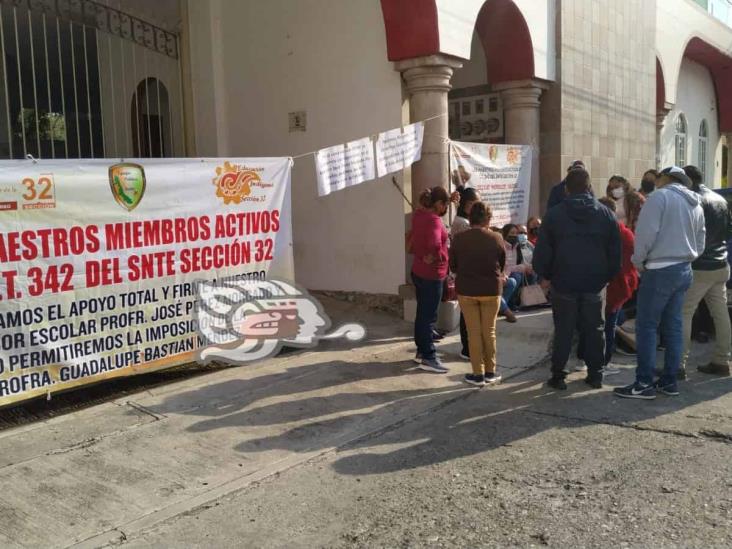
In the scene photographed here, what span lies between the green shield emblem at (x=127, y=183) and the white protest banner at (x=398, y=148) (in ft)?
8.74

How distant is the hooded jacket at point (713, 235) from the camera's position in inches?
241

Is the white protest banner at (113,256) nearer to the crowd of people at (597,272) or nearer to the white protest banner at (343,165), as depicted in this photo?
the white protest banner at (343,165)

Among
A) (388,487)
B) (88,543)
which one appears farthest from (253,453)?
(88,543)

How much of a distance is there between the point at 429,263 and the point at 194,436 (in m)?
2.62

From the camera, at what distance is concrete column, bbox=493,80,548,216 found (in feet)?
33.7

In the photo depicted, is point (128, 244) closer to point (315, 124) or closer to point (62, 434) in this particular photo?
point (62, 434)

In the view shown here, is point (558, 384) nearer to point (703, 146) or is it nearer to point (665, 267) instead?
point (665, 267)

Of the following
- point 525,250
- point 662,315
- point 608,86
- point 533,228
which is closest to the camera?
point 662,315

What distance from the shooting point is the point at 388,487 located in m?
4.07

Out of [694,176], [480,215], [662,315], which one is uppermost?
[694,176]

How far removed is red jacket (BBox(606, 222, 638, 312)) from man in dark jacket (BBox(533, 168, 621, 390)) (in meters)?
0.62

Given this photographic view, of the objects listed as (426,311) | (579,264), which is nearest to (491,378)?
(426,311)

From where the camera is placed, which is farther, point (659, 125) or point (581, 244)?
point (659, 125)

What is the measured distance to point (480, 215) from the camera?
231 inches
